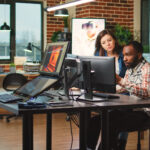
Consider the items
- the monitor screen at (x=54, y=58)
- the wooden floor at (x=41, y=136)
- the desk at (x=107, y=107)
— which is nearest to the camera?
the desk at (x=107, y=107)

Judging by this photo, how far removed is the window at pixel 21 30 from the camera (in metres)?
6.49

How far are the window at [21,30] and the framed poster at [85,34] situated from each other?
2.80 ft

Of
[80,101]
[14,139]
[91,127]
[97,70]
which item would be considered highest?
[97,70]

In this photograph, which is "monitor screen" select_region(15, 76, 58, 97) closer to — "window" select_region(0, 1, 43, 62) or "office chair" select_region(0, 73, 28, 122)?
"office chair" select_region(0, 73, 28, 122)

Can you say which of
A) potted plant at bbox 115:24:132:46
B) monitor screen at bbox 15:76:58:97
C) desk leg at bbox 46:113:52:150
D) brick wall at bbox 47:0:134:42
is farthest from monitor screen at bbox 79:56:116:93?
brick wall at bbox 47:0:134:42

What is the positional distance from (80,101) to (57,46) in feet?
1.80

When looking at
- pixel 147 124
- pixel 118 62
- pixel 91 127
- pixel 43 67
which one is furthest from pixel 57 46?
pixel 118 62

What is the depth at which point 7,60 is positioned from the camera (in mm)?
6520

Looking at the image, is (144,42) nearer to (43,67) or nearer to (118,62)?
(118,62)

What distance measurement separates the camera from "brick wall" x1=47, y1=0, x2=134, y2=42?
6348mm


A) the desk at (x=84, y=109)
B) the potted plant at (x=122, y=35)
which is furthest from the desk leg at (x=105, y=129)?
the potted plant at (x=122, y=35)

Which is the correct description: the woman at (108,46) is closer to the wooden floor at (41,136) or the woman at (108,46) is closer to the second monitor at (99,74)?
the wooden floor at (41,136)

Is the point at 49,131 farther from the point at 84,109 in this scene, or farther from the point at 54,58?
the point at 84,109

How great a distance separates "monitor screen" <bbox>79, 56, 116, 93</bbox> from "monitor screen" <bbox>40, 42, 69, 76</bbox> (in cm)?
19
